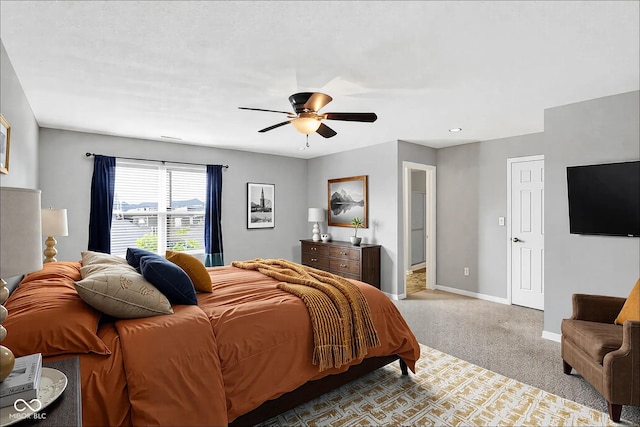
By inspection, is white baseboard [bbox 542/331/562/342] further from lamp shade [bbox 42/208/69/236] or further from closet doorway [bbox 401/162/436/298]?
lamp shade [bbox 42/208/69/236]

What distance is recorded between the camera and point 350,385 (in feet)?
8.46

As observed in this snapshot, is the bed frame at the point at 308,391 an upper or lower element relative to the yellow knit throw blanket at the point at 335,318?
lower

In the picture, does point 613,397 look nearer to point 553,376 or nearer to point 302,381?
point 553,376

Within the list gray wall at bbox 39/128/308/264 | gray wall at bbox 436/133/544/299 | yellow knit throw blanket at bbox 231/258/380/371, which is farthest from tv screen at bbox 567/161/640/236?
gray wall at bbox 39/128/308/264

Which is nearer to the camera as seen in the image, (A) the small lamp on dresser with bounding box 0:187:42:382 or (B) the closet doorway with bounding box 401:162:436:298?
(A) the small lamp on dresser with bounding box 0:187:42:382

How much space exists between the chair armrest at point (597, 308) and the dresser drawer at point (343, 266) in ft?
9.31

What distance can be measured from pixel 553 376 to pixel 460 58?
260cm

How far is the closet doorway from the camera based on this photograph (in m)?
5.71

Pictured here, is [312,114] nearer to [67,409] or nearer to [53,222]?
[67,409]

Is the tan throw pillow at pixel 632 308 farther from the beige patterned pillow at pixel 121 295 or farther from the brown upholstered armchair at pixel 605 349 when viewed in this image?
the beige patterned pillow at pixel 121 295

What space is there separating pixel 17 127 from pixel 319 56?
2.53m

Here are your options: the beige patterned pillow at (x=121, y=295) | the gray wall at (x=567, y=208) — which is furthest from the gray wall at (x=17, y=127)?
the gray wall at (x=567, y=208)

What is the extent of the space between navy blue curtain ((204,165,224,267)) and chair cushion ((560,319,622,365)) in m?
4.64

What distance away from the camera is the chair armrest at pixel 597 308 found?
2.61m
